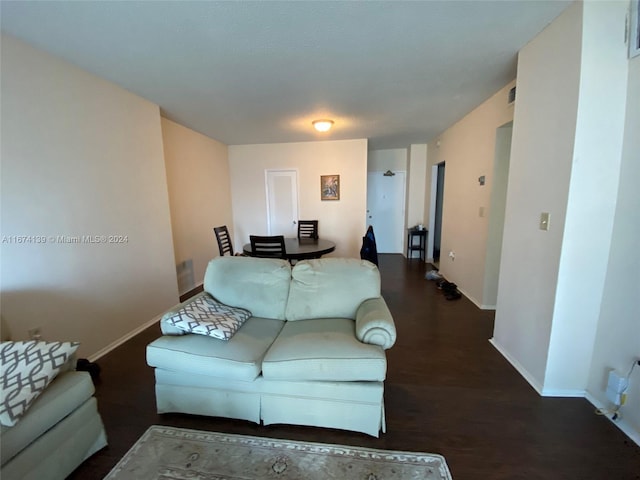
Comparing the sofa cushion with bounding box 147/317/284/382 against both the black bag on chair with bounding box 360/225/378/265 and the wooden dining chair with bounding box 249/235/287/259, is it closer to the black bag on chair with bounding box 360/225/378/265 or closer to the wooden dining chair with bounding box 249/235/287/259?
the wooden dining chair with bounding box 249/235/287/259

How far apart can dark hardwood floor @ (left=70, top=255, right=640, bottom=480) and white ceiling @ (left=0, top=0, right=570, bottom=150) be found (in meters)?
2.47

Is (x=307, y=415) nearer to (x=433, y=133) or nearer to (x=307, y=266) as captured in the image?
(x=307, y=266)

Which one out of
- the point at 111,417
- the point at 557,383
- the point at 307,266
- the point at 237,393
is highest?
the point at 307,266

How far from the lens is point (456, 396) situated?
6.01 ft

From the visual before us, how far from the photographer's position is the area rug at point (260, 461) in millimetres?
1312

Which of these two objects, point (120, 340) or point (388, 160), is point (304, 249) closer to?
point (120, 340)

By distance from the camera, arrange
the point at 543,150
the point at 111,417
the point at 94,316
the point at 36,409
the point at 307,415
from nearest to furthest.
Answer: the point at 36,409, the point at 307,415, the point at 111,417, the point at 543,150, the point at 94,316

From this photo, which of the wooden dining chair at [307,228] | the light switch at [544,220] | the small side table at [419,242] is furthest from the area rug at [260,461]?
the small side table at [419,242]

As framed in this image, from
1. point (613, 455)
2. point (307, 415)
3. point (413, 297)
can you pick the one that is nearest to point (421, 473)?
point (307, 415)

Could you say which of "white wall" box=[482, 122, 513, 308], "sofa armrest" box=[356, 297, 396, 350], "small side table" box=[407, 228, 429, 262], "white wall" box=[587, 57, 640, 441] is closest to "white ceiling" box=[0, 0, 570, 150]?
"white wall" box=[482, 122, 513, 308]

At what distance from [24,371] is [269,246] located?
2166 millimetres

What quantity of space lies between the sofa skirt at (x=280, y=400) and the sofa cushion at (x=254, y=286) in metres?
0.57

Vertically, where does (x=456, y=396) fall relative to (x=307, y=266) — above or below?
below

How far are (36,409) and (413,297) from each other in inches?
140
